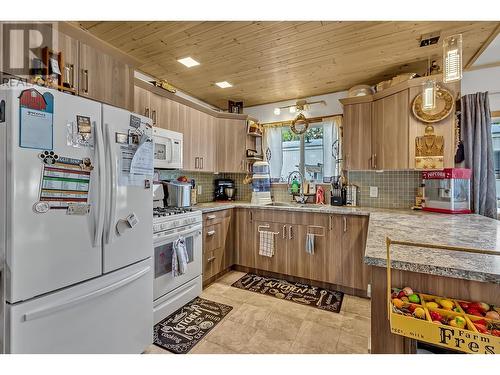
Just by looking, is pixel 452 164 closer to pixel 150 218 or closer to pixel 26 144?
pixel 150 218

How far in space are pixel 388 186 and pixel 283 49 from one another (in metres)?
2.04

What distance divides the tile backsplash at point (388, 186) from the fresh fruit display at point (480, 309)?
7.15 ft

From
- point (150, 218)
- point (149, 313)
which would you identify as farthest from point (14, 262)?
point (149, 313)

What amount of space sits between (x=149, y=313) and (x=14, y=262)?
94 centimetres

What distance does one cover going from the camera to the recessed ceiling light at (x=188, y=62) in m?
2.40

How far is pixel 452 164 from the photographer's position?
226 centimetres

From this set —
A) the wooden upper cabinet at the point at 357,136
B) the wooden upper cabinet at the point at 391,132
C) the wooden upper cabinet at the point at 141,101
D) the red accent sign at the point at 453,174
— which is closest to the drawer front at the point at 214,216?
the wooden upper cabinet at the point at 141,101

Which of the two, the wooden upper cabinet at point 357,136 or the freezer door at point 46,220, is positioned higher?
the wooden upper cabinet at point 357,136

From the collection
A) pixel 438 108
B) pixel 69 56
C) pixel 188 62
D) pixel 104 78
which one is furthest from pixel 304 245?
pixel 69 56

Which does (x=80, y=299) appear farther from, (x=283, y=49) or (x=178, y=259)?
(x=283, y=49)

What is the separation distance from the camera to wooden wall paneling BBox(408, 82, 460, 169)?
2232 millimetres

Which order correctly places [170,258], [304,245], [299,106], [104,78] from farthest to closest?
[299,106], [304,245], [170,258], [104,78]

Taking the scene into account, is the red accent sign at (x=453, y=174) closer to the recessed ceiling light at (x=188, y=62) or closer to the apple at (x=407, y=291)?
the apple at (x=407, y=291)

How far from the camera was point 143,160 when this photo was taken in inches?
64.0
